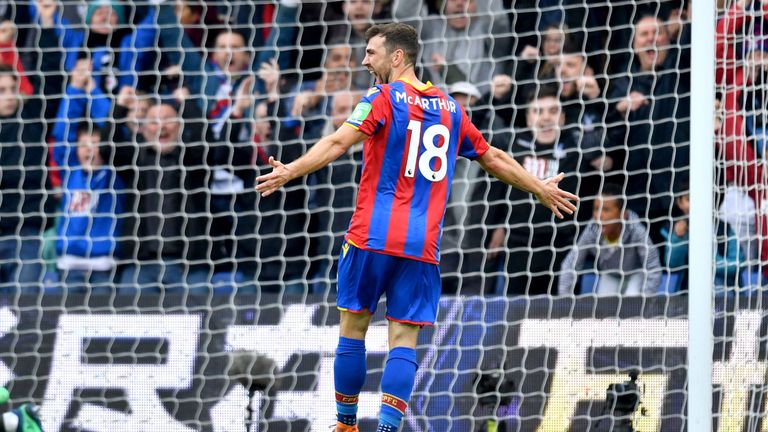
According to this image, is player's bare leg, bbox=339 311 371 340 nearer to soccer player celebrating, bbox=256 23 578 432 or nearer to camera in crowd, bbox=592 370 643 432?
soccer player celebrating, bbox=256 23 578 432

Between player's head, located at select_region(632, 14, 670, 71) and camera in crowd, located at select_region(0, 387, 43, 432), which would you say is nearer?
camera in crowd, located at select_region(0, 387, 43, 432)

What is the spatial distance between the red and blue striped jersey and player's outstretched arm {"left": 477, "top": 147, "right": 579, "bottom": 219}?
8.8 inches

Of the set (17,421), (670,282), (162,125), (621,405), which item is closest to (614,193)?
(670,282)

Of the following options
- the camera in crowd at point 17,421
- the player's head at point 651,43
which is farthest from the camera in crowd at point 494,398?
the camera in crowd at point 17,421

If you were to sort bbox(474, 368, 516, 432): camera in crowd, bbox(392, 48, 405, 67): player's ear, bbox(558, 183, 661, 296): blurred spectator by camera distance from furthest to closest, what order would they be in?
1. bbox(558, 183, 661, 296): blurred spectator
2. bbox(474, 368, 516, 432): camera in crowd
3. bbox(392, 48, 405, 67): player's ear

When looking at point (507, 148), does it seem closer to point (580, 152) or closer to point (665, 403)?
point (580, 152)

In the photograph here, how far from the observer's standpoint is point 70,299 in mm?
7094

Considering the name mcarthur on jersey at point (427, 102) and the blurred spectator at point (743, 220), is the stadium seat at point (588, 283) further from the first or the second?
the name mcarthur on jersey at point (427, 102)

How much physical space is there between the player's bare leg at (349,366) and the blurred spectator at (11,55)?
13.0 ft

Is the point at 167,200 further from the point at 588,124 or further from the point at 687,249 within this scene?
the point at 687,249

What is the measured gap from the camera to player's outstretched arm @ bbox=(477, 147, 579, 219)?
529 cm

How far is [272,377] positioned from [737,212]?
2.55 m

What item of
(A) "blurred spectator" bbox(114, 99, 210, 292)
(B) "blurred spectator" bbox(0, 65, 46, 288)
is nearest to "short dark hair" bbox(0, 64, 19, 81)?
(B) "blurred spectator" bbox(0, 65, 46, 288)

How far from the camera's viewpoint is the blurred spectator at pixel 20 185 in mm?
7930
